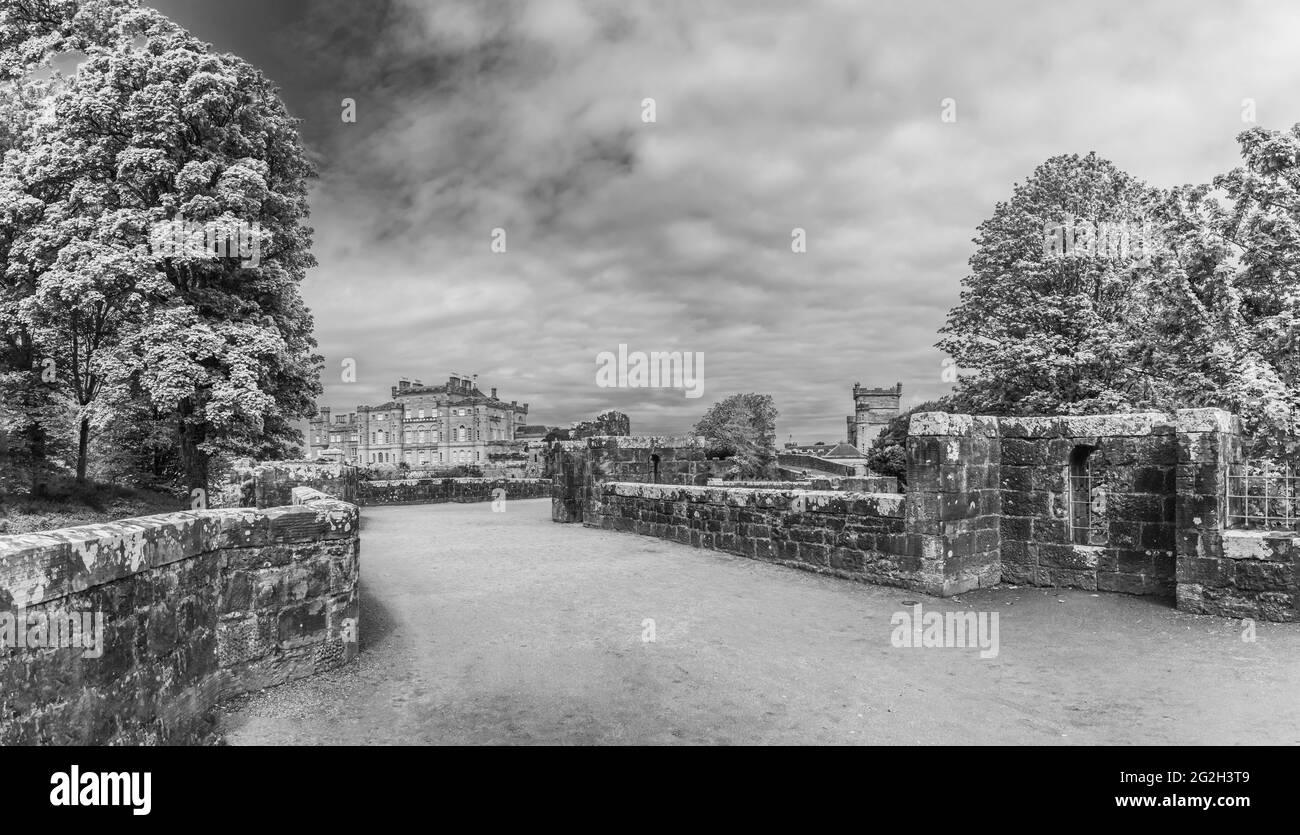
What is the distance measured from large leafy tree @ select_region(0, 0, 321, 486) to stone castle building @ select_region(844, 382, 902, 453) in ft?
264

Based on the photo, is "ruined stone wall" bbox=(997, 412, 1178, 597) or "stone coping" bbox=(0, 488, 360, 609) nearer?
"stone coping" bbox=(0, 488, 360, 609)

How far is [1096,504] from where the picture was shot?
8.04m

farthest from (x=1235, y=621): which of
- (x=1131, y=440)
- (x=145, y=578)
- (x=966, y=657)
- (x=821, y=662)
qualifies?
(x=145, y=578)

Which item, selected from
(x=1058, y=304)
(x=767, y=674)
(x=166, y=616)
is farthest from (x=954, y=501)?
(x=1058, y=304)

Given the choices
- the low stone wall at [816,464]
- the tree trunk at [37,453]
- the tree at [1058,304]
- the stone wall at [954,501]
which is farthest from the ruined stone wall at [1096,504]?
the low stone wall at [816,464]

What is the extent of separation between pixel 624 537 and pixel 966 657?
26.2 feet

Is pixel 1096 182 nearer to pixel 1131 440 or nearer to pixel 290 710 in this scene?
pixel 1131 440

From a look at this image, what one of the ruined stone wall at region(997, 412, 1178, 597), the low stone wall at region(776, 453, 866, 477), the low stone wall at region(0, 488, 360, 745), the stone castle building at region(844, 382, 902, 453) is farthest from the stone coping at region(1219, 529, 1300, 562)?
the stone castle building at region(844, 382, 902, 453)

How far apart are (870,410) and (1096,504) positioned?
8562cm

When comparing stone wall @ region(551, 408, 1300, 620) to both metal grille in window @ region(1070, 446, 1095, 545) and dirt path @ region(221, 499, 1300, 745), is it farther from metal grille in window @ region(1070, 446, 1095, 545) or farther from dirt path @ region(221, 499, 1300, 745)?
dirt path @ region(221, 499, 1300, 745)

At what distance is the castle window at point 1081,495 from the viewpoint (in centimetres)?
740

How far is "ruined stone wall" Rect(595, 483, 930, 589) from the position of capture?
7945 millimetres

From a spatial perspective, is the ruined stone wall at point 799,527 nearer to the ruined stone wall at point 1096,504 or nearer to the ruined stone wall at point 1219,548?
the ruined stone wall at point 1096,504

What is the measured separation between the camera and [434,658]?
5.42m
